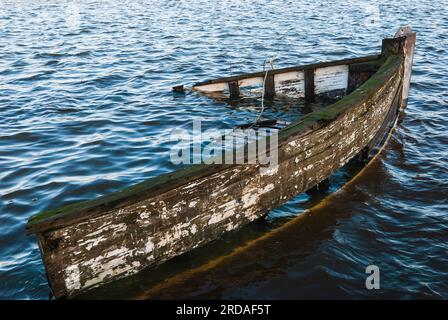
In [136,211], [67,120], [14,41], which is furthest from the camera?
[14,41]

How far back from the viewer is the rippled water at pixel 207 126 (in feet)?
16.9

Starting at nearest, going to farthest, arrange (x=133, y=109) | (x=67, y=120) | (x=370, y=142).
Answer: (x=370, y=142) → (x=67, y=120) → (x=133, y=109)

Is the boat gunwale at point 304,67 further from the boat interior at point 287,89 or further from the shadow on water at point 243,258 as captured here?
the shadow on water at point 243,258

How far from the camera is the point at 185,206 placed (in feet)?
15.3

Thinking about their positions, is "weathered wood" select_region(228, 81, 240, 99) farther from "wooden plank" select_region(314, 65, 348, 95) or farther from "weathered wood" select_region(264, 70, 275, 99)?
"wooden plank" select_region(314, 65, 348, 95)

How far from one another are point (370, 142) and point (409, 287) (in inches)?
127

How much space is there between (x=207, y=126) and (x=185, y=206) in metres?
5.38

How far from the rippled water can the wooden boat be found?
52 centimetres

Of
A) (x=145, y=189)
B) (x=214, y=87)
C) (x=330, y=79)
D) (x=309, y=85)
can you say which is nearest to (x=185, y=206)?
(x=145, y=189)

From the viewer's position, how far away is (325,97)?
11.0 metres

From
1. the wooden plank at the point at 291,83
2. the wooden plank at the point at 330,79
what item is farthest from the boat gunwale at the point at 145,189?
the wooden plank at the point at 291,83

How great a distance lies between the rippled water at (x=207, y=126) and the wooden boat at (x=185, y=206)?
0.52m
